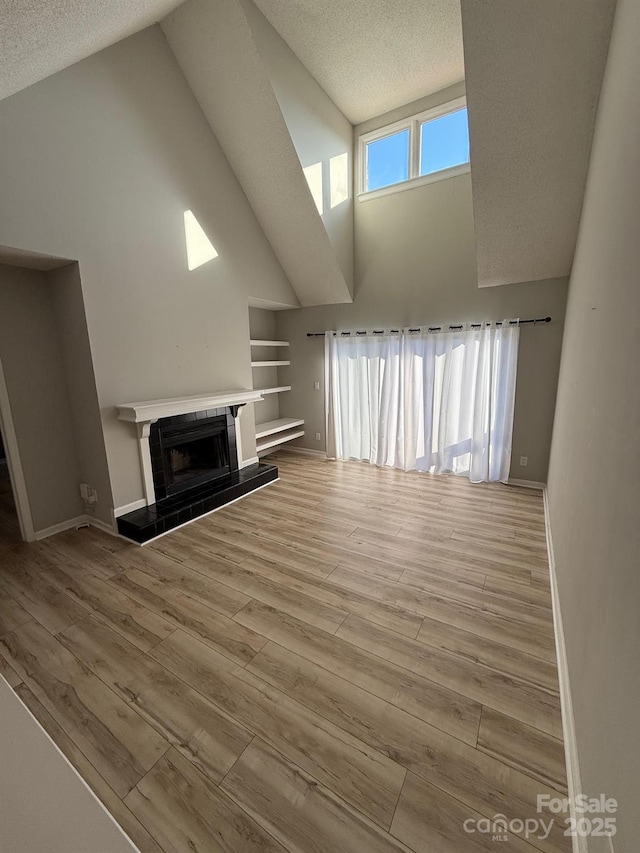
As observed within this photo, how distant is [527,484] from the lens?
3.86 meters

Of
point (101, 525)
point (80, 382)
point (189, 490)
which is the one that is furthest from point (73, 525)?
point (80, 382)

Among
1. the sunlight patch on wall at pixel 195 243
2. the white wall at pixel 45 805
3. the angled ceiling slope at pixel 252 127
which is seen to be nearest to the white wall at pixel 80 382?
the sunlight patch on wall at pixel 195 243

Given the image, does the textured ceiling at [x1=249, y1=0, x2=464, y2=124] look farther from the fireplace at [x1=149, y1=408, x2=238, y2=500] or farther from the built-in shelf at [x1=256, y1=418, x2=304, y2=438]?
the built-in shelf at [x1=256, y1=418, x2=304, y2=438]

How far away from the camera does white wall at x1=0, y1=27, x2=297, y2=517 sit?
239 centimetres

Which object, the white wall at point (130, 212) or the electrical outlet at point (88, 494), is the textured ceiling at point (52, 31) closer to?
the white wall at point (130, 212)

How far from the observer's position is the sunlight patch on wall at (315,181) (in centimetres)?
350

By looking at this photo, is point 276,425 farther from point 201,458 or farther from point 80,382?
point 80,382

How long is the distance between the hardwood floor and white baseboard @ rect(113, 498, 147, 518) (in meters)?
0.23

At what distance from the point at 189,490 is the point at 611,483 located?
3419 millimetres

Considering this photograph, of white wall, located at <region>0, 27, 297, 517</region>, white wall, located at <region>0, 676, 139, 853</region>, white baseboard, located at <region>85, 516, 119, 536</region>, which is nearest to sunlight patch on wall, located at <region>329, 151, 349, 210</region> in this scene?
white wall, located at <region>0, 27, 297, 517</region>

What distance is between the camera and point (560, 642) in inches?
67.3

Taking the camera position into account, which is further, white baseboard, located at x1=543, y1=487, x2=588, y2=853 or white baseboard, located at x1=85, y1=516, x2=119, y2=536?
white baseboard, located at x1=85, y1=516, x2=119, y2=536

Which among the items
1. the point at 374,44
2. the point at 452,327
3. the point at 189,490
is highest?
the point at 374,44

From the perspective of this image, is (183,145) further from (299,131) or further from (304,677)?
(304,677)
